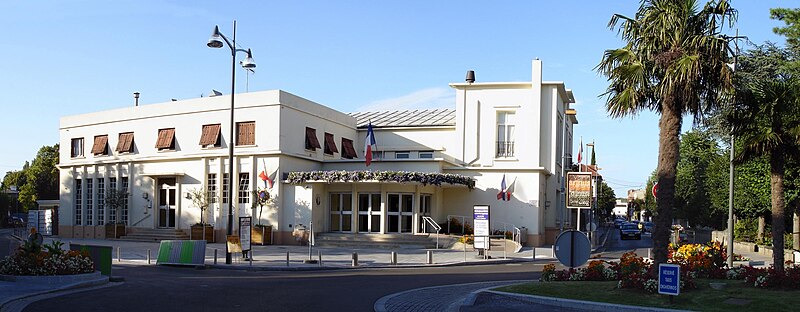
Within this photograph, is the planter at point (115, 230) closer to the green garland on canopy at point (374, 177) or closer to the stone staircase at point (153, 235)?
the stone staircase at point (153, 235)

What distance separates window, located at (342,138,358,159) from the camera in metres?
44.4

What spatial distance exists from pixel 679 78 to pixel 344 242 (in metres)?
24.7

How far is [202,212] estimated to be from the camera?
40.3m

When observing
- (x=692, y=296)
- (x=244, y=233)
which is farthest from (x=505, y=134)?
(x=692, y=296)

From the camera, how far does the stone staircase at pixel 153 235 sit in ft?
133

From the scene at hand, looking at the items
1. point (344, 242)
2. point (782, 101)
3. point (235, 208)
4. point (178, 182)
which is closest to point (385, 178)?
point (344, 242)

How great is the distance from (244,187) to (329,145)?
18.2ft

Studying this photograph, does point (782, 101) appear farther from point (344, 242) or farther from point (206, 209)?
point (206, 209)

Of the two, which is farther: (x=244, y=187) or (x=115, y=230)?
(x=115, y=230)

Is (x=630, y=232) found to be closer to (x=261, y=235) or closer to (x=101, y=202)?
(x=261, y=235)

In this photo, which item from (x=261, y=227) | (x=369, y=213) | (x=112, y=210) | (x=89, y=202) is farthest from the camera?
(x=89, y=202)

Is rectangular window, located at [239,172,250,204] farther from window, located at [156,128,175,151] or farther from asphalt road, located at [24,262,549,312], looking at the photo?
asphalt road, located at [24,262,549,312]

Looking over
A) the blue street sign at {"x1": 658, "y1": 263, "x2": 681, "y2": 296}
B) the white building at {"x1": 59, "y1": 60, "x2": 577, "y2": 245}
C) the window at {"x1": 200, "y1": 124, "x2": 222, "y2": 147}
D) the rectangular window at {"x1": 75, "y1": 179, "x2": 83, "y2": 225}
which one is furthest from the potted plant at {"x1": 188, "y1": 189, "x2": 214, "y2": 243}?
the blue street sign at {"x1": 658, "y1": 263, "x2": 681, "y2": 296}

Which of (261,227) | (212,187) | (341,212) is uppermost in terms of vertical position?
(212,187)
